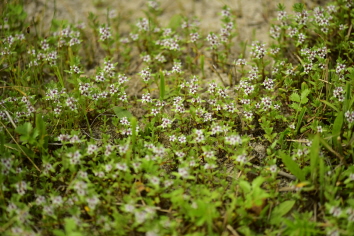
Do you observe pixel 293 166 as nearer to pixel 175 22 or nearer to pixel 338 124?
pixel 338 124

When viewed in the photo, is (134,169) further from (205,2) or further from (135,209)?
(205,2)

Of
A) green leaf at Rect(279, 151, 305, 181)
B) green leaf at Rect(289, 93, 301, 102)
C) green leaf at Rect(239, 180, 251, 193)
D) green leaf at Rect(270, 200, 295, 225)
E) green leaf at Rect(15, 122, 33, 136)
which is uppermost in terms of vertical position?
green leaf at Rect(289, 93, 301, 102)

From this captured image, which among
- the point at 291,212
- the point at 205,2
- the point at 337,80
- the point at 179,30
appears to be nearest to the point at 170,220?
the point at 291,212

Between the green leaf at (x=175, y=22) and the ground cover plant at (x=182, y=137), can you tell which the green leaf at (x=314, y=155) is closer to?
the ground cover plant at (x=182, y=137)

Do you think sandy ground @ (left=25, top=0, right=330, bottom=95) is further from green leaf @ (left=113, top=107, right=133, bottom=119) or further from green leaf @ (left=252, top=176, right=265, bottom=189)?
green leaf @ (left=252, top=176, right=265, bottom=189)

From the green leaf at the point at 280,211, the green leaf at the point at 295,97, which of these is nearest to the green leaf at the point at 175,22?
the green leaf at the point at 295,97

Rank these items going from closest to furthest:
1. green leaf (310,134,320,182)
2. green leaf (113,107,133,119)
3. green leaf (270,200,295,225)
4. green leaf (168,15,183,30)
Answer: green leaf (270,200,295,225) < green leaf (310,134,320,182) < green leaf (113,107,133,119) < green leaf (168,15,183,30)

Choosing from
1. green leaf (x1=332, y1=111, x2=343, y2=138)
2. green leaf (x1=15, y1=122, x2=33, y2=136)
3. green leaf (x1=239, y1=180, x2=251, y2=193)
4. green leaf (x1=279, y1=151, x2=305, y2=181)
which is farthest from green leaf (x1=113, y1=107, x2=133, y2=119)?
green leaf (x1=332, y1=111, x2=343, y2=138)

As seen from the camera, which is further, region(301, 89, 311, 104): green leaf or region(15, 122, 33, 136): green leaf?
region(301, 89, 311, 104): green leaf
